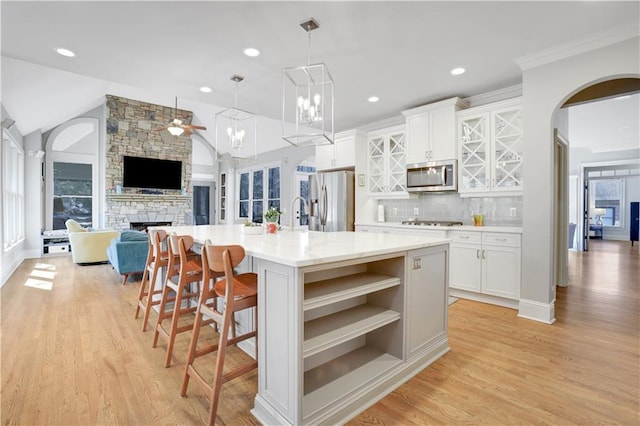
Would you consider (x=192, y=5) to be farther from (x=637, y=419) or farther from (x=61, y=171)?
(x=61, y=171)

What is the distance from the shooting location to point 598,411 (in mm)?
1828

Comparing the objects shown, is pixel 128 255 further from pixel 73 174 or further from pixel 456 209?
pixel 456 209

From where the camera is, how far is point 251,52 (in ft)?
10.2

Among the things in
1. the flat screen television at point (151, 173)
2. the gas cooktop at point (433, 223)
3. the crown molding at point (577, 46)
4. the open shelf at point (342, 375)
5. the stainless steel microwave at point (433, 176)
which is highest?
the crown molding at point (577, 46)

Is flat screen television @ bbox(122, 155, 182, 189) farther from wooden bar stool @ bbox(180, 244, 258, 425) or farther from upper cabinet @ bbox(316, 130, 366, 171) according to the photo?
wooden bar stool @ bbox(180, 244, 258, 425)

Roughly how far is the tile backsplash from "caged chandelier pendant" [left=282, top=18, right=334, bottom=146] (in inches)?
75.8

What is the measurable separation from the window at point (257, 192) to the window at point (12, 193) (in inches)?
188

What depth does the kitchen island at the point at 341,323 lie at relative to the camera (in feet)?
5.35

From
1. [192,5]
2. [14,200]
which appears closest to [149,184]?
[14,200]

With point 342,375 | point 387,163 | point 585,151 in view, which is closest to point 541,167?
point 387,163

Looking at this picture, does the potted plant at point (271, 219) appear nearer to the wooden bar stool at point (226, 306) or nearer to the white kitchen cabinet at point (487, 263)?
the wooden bar stool at point (226, 306)

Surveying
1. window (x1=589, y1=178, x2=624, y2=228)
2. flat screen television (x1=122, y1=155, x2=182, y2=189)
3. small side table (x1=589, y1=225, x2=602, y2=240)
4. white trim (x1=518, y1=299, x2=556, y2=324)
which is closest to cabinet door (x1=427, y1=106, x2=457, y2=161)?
white trim (x1=518, y1=299, x2=556, y2=324)

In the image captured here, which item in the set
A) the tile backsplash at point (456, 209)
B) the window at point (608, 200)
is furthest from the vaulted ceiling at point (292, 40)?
the window at point (608, 200)

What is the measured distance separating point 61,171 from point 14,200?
1.90 m
